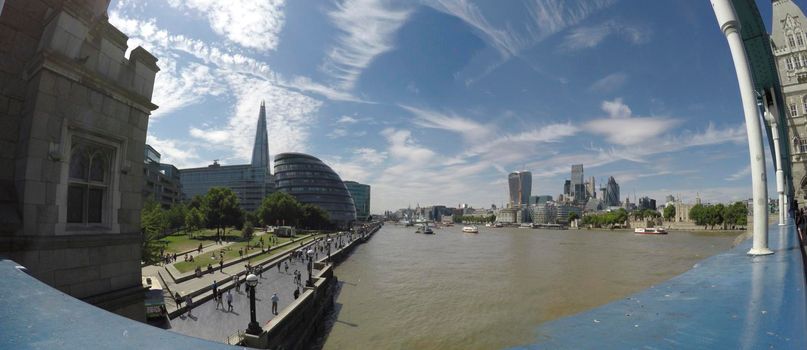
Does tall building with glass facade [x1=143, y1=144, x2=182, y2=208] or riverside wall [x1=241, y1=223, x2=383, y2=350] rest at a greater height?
tall building with glass facade [x1=143, y1=144, x2=182, y2=208]

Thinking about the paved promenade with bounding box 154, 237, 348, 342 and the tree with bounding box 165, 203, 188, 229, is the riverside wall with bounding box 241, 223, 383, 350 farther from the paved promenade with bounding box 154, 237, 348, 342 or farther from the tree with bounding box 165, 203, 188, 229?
the tree with bounding box 165, 203, 188, 229

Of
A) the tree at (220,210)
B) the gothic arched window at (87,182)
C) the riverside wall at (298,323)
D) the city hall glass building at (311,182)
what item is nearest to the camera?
the gothic arched window at (87,182)

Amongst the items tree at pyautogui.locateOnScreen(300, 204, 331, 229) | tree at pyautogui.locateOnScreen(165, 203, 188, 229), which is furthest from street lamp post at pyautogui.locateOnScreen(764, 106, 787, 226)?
tree at pyautogui.locateOnScreen(300, 204, 331, 229)

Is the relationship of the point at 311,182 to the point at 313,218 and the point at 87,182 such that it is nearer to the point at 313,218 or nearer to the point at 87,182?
the point at 313,218

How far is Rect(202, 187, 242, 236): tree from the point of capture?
58.3 metres

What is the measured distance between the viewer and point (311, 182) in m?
117

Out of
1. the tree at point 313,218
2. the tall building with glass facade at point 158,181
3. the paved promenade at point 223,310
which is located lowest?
the paved promenade at point 223,310

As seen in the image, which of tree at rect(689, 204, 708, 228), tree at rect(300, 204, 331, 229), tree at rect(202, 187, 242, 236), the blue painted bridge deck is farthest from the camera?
tree at rect(689, 204, 708, 228)

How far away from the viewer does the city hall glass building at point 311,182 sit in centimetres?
11575

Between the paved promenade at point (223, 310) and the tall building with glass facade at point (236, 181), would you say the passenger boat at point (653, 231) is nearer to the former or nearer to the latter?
the paved promenade at point (223, 310)

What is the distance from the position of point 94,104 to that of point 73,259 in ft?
6.82

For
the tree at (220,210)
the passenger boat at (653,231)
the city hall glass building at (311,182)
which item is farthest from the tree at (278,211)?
the passenger boat at (653,231)

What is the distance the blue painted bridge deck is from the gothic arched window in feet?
19.0

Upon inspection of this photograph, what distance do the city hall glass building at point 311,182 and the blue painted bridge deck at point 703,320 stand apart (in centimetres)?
11390
